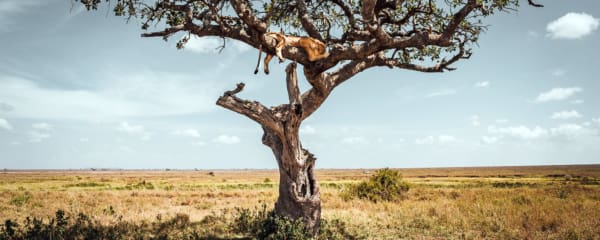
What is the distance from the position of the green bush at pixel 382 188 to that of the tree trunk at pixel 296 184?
14.8 meters

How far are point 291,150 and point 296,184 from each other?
3.07ft

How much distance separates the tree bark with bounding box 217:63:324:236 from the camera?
33.8 ft

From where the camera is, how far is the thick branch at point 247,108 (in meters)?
10.2

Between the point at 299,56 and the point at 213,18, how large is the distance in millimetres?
2415

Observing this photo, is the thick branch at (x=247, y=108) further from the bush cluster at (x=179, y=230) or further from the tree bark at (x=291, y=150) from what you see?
the bush cluster at (x=179, y=230)

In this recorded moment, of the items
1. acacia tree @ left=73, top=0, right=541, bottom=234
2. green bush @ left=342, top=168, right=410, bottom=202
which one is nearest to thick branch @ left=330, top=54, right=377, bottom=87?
acacia tree @ left=73, top=0, right=541, bottom=234

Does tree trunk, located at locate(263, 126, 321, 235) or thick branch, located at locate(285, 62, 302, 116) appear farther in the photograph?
tree trunk, located at locate(263, 126, 321, 235)

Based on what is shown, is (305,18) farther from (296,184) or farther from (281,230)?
(281,230)

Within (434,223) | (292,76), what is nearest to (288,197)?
(292,76)

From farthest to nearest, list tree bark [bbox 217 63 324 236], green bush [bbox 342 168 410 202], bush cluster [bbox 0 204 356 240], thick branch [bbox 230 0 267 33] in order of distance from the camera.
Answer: green bush [bbox 342 168 410 202] → tree bark [bbox 217 63 324 236] → bush cluster [bbox 0 204 356 240] → thick branch [bbox 230 0 267 33]

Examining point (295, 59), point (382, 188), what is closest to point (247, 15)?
point (295, 59)

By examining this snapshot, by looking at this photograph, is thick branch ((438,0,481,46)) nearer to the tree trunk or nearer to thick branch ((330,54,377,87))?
thick branch ((330,54,377,87))

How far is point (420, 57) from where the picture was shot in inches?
552

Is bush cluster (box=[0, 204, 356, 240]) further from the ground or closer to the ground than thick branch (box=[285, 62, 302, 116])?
closer to the ground
